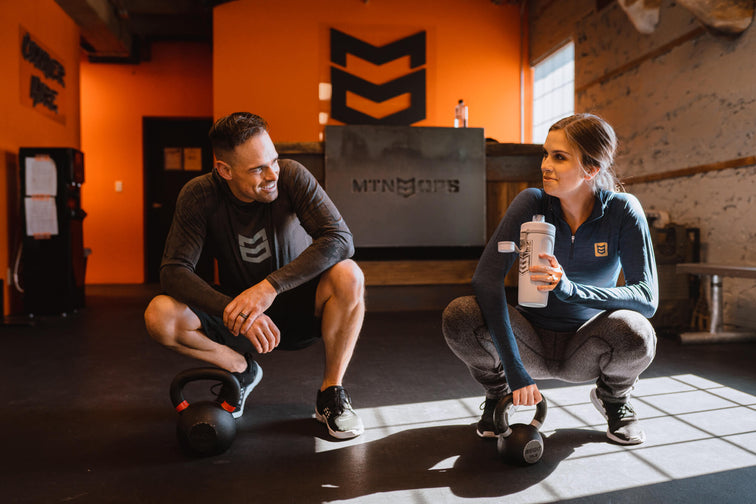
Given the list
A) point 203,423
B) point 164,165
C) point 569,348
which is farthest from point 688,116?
point 164,165

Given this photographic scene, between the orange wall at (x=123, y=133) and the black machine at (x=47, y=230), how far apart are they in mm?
2628

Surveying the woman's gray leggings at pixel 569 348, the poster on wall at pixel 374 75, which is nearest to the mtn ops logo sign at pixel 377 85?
the poster on wall at pixel 374 75

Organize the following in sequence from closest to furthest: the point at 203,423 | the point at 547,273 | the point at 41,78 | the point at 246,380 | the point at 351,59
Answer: the point at 547,273 < the point at 203,423 < the point at 246,380 < the point at 41,78 < the point at 351,59

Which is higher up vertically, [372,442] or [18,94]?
[18,94]

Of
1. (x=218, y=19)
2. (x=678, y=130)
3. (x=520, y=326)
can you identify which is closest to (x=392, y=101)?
(x=218, y=19)

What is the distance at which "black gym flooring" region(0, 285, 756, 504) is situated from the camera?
122 cm

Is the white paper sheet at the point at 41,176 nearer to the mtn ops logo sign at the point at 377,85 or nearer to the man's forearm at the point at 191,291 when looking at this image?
the mtn ops logo sign at the point at 377,85

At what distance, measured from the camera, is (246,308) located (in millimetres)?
1435

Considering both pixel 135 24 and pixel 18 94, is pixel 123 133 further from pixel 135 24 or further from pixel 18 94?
pixel 18 94

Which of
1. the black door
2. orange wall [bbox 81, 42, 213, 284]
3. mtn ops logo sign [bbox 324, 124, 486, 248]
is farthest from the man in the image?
orange wall [bbox 81, 42, 213, 284]

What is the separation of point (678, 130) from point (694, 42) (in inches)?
21.8

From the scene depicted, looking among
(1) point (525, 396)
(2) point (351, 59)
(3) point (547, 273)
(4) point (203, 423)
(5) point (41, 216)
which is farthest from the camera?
(2) point (351, 59)

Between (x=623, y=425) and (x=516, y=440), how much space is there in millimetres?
368

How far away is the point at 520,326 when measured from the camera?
1451mm
